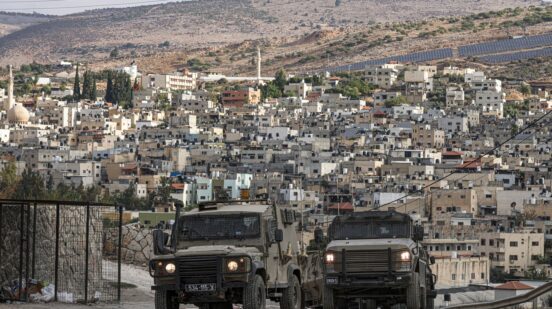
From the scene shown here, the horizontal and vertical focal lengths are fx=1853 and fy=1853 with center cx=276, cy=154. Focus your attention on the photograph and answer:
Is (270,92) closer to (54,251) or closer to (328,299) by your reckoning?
(54,251)

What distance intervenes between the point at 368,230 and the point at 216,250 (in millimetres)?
2950

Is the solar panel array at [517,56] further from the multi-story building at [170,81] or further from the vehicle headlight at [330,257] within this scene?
the vehicle headlight at [330,257]

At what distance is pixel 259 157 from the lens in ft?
408

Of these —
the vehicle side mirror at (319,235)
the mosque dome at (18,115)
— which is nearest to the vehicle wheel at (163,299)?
the vehicle side mirror at (319,235)

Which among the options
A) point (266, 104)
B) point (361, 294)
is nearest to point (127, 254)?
point (361, 294)

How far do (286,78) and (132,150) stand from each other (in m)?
62.4

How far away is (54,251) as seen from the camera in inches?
950

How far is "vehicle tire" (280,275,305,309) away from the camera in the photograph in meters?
22.6

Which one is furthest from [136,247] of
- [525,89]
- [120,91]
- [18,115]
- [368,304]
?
[120,91]

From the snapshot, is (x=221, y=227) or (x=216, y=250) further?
(x=221, y=227)

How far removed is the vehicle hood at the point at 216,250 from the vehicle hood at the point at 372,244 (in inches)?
60.9

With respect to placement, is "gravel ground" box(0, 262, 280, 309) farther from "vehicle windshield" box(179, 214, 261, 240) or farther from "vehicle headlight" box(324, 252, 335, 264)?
"vehicle headlight" box(324, 252, 335, 264)

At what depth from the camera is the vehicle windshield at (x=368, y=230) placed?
23484 mm

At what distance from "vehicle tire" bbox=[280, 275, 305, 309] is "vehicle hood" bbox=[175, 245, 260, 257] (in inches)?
43.3
